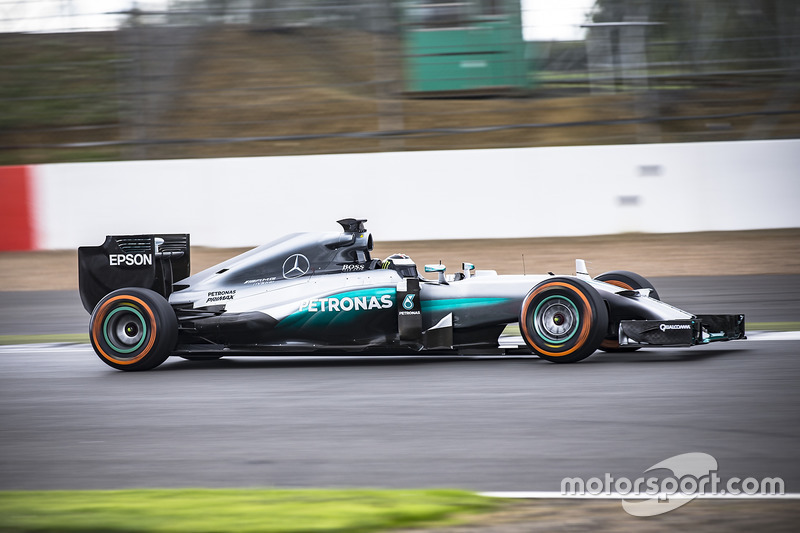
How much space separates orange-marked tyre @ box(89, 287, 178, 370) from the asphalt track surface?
138 mm

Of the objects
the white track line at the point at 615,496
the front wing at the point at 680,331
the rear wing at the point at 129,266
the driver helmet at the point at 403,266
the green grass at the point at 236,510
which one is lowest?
the white track line at the point at 615,496

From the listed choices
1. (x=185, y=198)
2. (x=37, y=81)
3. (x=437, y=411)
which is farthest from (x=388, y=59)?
(x=437, y=411)

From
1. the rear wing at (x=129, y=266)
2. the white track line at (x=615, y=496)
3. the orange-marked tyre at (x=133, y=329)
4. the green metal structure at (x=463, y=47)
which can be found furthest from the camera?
the green metal structure at (x=463, y=47)

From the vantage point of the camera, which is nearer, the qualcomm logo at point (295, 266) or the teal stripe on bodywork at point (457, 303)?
the teal stripe on bodywork at point (457, 303)

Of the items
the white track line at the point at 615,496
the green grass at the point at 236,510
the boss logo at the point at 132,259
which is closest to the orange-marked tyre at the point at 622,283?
the boss logo at the point at 132,259

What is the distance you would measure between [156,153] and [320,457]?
1659cm

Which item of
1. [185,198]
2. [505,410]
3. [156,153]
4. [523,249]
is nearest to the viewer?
[505,410]

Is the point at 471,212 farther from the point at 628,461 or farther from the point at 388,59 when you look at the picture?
the point at 628,461

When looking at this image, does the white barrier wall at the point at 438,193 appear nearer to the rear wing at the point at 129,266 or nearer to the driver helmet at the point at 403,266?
the rear wing at the point at 129,266

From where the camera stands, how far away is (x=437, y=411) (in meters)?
6.18

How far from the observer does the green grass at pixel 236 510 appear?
3941 millimetres

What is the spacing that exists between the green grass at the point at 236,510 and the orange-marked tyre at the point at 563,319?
329 centimetres

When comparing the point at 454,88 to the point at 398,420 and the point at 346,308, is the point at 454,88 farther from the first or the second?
the point at 398,420

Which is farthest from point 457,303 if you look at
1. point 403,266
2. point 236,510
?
point 236,510
